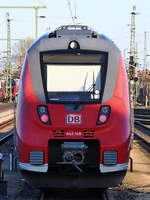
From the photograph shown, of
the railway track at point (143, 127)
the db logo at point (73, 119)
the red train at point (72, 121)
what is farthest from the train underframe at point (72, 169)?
the railway track at point (143, 127)

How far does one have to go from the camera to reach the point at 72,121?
21.8 feet

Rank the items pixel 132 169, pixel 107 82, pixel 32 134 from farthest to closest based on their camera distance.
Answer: pixel 132 169 → pixel 107 82 → pixel 32 134

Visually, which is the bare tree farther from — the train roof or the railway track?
the train roof

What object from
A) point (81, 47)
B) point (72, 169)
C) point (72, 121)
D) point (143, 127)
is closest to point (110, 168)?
point (72, 169)

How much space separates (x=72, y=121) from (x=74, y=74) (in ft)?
3.41

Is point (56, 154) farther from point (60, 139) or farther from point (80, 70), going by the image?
point (80, 70)

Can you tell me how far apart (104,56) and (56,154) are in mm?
1935

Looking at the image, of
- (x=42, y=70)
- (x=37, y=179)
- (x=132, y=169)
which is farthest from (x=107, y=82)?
(x=132, y=169)

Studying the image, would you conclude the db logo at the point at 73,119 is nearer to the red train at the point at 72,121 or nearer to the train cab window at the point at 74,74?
the red train at the point at 72,121

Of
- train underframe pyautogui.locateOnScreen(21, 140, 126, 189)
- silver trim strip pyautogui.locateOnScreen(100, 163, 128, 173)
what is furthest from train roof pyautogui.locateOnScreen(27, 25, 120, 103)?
silver trim strip pyautogui.locateOnScreen(100, 163, 128, 173)

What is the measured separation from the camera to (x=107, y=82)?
7.05m

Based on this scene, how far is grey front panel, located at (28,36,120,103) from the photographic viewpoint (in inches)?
277

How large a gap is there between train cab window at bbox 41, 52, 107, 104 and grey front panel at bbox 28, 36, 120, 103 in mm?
91

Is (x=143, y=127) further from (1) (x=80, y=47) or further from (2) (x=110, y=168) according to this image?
(2) (x=110, y=168)
